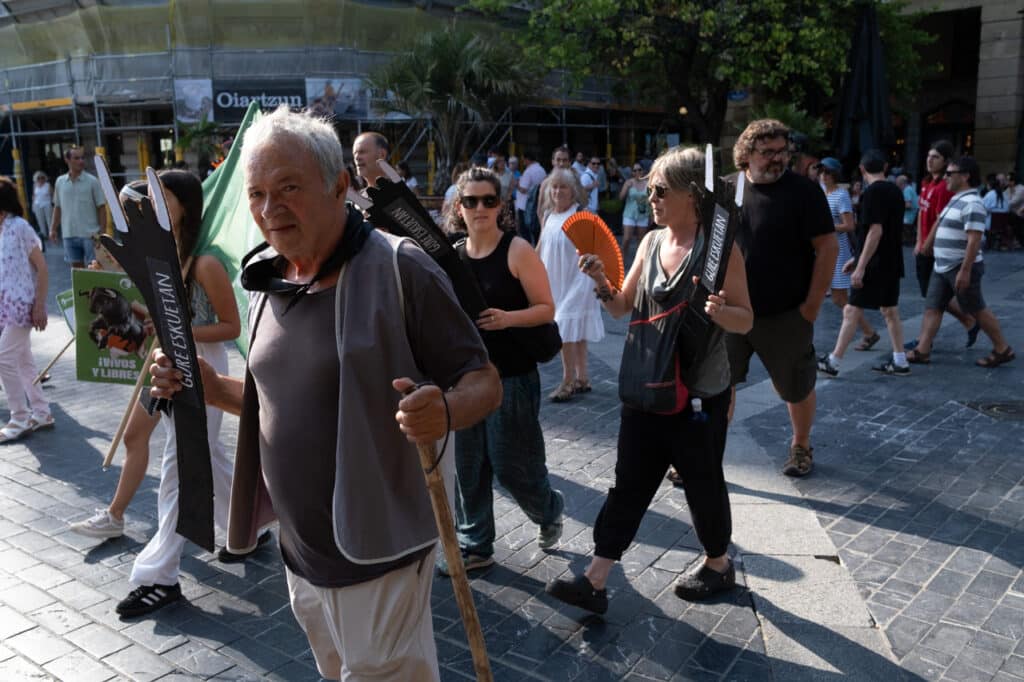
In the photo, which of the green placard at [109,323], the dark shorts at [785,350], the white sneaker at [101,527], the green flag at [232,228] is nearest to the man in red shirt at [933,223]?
the dark shorts at [785,350]

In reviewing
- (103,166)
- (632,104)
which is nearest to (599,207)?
(632,104)

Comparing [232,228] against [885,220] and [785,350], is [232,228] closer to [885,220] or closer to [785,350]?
[785,350]

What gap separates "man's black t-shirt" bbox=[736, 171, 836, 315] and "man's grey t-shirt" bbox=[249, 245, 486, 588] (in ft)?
10.6

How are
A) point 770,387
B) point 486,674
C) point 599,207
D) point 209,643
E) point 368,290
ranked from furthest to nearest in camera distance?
1. point 599,207
2. point 770,387
3. point 209,643
4. point 486,674
5. point 368,290

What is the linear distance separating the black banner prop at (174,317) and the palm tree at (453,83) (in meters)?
14.8

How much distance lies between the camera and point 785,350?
16.8 ft

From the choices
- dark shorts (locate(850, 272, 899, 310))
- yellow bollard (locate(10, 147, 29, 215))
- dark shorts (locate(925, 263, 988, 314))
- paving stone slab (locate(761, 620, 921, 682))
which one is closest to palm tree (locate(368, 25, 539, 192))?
dark shorts (locate(850, 272, 899, 310))

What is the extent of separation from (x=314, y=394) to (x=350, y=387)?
133 millimetres

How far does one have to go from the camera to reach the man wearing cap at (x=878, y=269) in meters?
7.86

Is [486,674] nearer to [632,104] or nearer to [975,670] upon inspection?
[975,670]

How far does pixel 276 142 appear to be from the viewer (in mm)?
2123

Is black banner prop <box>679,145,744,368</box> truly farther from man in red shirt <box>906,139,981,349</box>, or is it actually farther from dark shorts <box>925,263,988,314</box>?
man in red shirt <box>906,139,981,349</box>

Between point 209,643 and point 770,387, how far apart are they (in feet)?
17.1

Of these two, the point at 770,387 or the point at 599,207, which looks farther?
the point at 599,207
